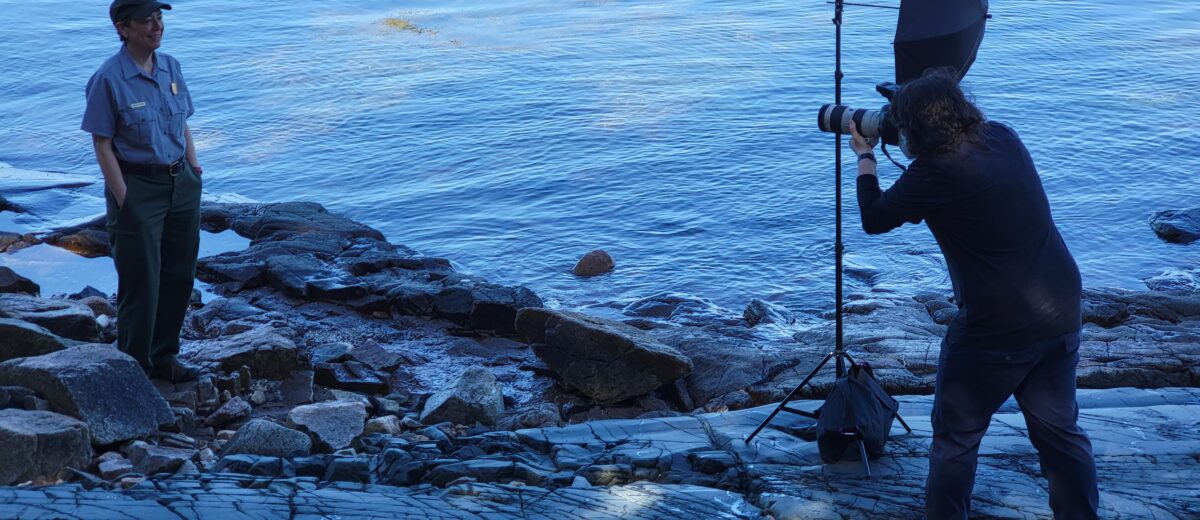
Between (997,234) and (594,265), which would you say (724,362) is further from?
(594,265)

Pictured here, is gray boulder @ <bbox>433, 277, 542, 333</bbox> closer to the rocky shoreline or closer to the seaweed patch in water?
the rocky shoreline

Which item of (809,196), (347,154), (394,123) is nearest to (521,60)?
(394,123)

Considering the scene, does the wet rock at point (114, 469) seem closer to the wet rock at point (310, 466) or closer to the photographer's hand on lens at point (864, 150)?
the wet rock at point (310, 466)

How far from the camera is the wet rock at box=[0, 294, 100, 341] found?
6793 mm

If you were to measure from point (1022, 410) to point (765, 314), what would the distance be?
5.63 metres

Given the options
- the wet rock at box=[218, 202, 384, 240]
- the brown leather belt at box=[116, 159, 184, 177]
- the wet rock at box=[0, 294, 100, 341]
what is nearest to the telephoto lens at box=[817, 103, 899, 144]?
the brown leather belt at box=[116, 159, 184, 177]

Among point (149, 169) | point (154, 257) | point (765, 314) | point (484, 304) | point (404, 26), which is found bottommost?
point (765, 314)

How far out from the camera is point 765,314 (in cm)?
956

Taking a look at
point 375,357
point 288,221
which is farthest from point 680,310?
point 288,221

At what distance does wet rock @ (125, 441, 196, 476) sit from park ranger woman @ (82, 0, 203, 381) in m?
0.96

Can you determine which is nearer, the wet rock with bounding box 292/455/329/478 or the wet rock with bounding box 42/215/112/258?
the wet rock with bounding box 292/455/329/478

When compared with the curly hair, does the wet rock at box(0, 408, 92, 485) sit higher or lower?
lower

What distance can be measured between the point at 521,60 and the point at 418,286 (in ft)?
35.0

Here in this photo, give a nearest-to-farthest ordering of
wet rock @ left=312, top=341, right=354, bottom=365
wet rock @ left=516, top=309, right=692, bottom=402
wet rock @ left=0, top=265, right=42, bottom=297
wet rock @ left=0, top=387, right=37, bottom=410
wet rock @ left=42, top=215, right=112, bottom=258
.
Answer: wet rock @ left=0, top=387, right=37, bottom=410 → wet rock @ left=516, top=309, right=692, bottom=402 → wet rock @ left=312, top=341, right=354, bottom=365 → wet rock @ left=0, top=265, right=42, bottom=297 → wet rock @ left=42, top=215, right=112, bottom=258
